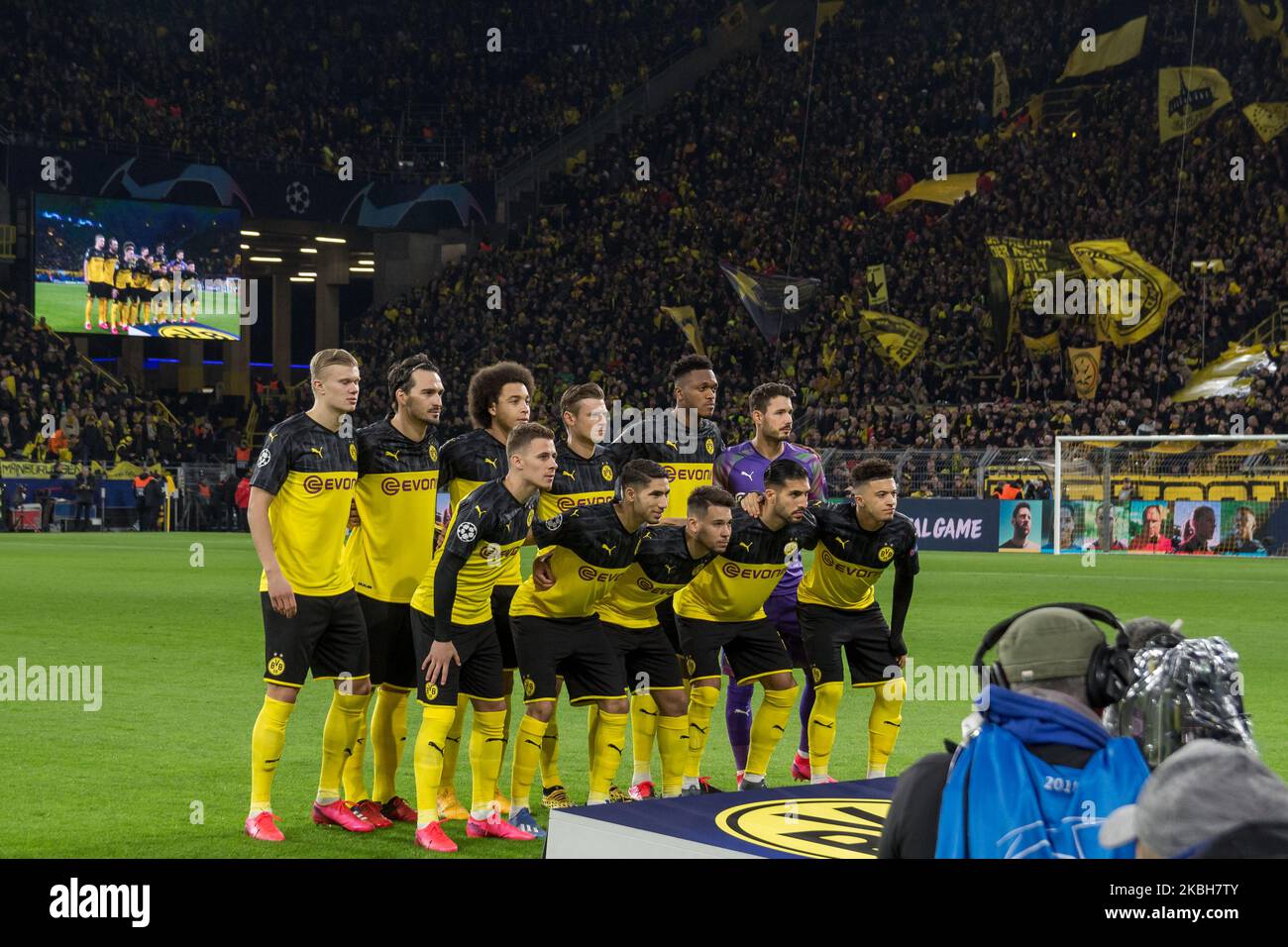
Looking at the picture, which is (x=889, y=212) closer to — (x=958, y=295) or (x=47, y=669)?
(x=958, y=295)

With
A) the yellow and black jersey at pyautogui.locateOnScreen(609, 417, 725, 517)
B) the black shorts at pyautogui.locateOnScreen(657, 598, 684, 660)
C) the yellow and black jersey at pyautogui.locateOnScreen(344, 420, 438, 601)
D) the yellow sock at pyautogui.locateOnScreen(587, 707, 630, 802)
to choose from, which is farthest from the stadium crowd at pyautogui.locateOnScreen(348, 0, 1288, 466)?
the yellow and black jersey at pyautogui.locateOnScreen(344, 420, 438, 601)

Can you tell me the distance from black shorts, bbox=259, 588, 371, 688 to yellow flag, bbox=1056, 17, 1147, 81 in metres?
38.4

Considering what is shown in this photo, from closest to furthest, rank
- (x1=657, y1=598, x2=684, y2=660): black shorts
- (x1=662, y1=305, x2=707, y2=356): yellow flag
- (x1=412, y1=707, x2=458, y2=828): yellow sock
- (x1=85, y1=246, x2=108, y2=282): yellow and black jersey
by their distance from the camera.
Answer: (x1=412, y1=707, x2=458, y2=828): yellow sock < (x1=657, y1=598, x2=684, y2=660): black shorts < (x1=85, y1=246, x2=108, y2=282): yellow and black jersey < (x1=662, y1=305, x2=707, y2=356): yellow flag

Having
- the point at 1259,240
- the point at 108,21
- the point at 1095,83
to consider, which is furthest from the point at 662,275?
the point at 108,21

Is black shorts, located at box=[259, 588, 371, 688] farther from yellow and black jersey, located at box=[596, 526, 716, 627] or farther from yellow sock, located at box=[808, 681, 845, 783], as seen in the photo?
yellow sock, located at box=[808, 681, 845, 783]

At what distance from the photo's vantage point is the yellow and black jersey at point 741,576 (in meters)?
→ 8.01

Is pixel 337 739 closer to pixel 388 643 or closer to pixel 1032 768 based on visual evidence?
pixel 388 643

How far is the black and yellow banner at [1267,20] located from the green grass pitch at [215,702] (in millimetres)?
19927

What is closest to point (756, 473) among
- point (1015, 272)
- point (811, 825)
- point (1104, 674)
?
point (811, 825)

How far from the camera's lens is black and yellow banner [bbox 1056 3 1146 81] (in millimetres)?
41094

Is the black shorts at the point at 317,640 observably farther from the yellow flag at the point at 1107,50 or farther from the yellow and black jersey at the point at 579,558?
the yellow flag at the point at 1107,50

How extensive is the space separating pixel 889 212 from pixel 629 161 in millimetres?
9528

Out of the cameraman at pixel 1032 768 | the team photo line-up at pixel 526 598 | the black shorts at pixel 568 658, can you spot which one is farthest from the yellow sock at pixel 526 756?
the cameraman at pixel 1032 768

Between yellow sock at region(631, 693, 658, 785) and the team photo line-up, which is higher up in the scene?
the team photo line-up
